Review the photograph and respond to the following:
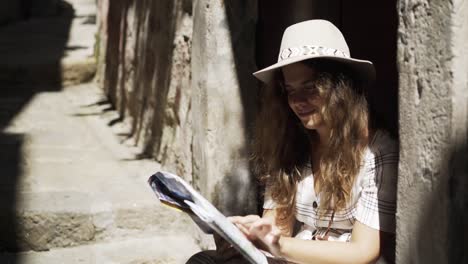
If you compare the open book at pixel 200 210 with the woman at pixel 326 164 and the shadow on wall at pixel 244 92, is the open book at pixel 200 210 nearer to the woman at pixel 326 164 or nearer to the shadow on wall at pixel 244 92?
the woman at pixel 326 164

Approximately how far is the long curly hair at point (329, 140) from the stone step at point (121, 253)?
122 cm

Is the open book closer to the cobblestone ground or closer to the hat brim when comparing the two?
the hat brim

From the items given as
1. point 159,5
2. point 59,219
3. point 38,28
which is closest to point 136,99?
point 159,5

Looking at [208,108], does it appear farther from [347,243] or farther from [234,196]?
[347,243]

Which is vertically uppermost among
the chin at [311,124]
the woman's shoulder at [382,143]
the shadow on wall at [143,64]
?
the chin at [311,124]

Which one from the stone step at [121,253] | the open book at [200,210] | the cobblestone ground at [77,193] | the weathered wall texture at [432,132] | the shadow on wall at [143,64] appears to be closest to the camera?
the weathered wall texture at [432,132]

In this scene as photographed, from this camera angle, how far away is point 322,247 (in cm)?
228

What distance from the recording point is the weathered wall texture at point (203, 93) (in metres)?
3.51

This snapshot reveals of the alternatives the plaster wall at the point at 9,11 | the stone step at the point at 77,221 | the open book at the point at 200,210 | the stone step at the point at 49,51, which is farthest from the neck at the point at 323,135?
the plaster wall at the point at 9,11

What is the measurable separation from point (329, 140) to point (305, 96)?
17 cm

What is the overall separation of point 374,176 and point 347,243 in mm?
224

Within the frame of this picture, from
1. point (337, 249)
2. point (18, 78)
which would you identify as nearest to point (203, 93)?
point (337, 249)

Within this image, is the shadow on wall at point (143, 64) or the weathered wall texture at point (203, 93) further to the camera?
the shadow on wall at point (143, 64)

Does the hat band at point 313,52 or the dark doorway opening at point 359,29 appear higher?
the hat band at point 313,52
